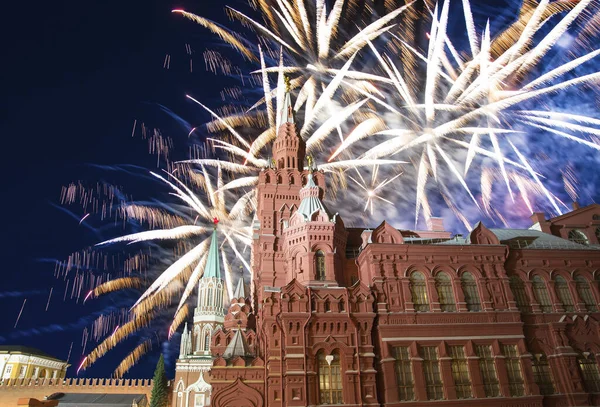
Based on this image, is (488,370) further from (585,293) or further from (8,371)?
(8,371)

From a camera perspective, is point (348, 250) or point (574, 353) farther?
point (348, 250)

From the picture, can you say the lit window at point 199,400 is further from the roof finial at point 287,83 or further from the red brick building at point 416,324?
the roof finial at point 287,83

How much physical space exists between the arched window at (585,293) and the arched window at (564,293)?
86 centimetres

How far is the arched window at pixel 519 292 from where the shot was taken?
105ft

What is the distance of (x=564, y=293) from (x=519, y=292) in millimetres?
3838

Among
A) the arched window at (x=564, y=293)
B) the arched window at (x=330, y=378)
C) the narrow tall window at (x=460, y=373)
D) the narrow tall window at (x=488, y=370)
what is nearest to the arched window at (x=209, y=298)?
the arched window at (x=330, y=378)

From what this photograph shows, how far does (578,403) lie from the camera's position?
28.6m

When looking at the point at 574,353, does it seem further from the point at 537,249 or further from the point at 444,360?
the point at 444,360

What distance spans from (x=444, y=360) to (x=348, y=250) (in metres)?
11.9

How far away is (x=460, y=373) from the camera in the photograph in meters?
28.3

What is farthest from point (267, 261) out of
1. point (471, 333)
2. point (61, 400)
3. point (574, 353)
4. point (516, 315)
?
point (61, 400)

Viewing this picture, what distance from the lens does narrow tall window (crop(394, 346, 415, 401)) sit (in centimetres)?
2712

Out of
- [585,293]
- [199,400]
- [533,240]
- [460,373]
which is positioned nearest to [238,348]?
[460,373]

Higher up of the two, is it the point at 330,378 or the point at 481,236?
the point at 481,236
